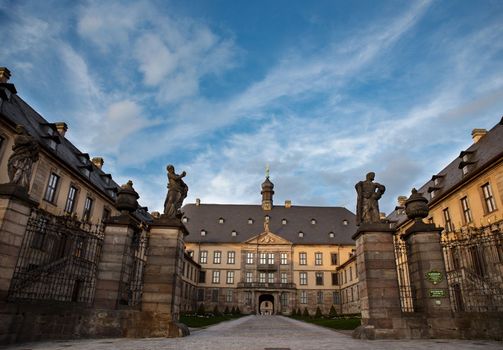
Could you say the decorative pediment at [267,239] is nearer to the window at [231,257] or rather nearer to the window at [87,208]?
the window at [231,257]

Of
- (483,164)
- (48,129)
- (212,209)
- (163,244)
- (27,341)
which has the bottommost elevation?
(27,341)

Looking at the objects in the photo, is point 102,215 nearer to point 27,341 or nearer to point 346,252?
point 27,341

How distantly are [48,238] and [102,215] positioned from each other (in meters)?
8.94

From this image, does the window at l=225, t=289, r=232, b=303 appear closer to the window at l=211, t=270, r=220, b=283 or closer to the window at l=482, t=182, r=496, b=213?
the window at l=211, t=270, r=220, b=283

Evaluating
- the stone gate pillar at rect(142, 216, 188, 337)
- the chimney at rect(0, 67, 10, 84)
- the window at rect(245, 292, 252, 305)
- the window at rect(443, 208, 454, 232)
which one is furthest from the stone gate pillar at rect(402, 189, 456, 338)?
the window at rect(245, 292, 252, 305)

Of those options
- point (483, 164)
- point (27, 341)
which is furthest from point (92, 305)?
point (483, 164)

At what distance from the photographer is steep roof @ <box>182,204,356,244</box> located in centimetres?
5984

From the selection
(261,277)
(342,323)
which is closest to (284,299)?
(261,277)

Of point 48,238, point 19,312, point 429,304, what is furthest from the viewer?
point 48,238

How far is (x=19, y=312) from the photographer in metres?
9.14

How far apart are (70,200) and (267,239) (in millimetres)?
36705

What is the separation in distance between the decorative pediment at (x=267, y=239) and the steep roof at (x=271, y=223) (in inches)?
62.9

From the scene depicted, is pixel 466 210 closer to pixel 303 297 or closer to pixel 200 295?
pixel 303 297

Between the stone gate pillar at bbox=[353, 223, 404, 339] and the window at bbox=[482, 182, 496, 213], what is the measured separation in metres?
A: 17.5
